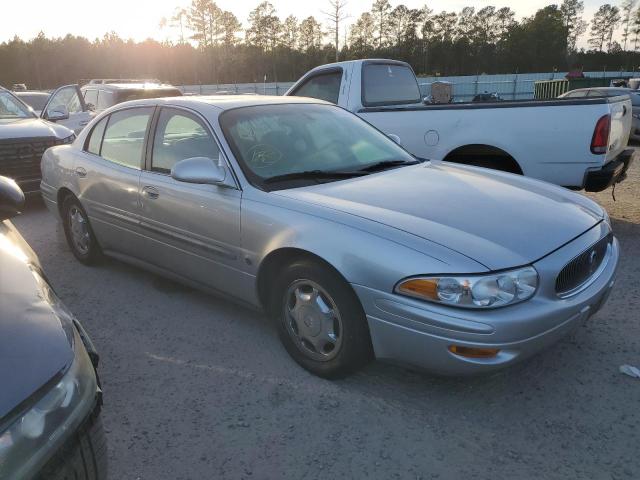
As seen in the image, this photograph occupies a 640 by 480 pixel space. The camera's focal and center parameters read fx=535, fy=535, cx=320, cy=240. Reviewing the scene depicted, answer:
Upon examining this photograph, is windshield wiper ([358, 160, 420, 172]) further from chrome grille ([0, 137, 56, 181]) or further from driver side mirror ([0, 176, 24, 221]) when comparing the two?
chrome grille ([0, 137, 56, 181])

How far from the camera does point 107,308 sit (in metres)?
4.14

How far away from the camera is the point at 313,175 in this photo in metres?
3.41

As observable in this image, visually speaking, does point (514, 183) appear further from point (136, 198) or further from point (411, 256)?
point (136, 198)

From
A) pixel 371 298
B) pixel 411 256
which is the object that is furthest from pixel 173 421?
pixel 411 256

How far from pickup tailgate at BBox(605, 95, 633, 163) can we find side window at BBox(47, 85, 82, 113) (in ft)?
30.4

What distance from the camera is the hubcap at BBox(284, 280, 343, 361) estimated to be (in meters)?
2.90

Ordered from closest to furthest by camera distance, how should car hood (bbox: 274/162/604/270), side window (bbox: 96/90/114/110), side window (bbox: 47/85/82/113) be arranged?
car hood (bbox: 274/162/604/270) → side window (bbox: 96/90/114/110) → side window (bbox: 47/85/82/113)

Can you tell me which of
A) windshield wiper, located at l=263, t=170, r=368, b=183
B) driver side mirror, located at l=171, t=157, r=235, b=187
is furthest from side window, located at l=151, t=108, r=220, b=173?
windshield wiper, located at l=263, t=170, r=368, b=183

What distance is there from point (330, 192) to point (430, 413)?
1.34m

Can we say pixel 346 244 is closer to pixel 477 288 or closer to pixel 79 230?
pixel 477 288

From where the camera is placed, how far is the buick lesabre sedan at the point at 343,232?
2486 millimetres

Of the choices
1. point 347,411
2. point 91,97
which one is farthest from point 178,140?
point 91,97

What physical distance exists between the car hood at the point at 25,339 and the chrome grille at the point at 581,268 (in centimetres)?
222

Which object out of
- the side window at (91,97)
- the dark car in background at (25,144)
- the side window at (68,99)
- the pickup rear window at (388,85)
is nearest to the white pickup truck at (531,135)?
the pickup rear window at (388,85)
